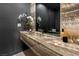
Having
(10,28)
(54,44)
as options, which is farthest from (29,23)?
(54,44)

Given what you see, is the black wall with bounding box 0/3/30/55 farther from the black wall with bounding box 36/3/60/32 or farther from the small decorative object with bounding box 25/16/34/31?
the black wall with bounding box 36/3/60/32

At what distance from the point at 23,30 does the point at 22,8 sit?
1.11 ft

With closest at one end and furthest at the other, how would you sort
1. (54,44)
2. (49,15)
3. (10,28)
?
1. (54,44)
2. (49,15)
3. (10,28)

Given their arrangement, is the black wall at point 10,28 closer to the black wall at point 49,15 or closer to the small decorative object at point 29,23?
the small decorative object at point 29,23

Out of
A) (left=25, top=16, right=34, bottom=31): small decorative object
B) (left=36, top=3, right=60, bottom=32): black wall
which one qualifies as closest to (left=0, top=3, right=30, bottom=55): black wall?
(left=25, top=16, right=34, bottom=31): small decorative object

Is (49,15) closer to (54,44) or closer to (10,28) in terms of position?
(54,44)

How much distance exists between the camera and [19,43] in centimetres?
229

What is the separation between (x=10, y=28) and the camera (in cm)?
228

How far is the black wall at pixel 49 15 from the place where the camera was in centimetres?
213

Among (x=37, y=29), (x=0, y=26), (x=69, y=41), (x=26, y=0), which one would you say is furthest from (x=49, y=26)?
(x=0, y=26)

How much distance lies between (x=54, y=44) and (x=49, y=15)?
504 mm

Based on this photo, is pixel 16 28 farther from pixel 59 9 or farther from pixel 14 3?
pixel 59 9

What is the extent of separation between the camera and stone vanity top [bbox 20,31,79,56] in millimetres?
1668

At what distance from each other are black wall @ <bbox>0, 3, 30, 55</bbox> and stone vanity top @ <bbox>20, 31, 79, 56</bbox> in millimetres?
158
